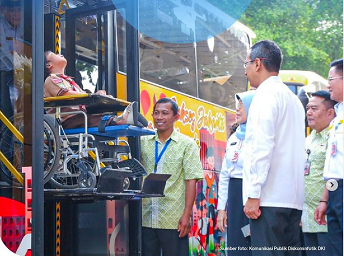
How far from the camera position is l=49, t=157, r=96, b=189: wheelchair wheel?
4.62 meters

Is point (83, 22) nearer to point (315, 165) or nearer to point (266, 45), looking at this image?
point (266, 45)

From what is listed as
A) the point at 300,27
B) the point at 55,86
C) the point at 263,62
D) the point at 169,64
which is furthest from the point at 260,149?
the point at 300,27

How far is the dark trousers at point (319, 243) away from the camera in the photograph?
525cm

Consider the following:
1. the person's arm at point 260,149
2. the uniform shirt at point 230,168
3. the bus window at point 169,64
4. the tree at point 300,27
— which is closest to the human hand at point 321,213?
the uniform shirt at point 230,168

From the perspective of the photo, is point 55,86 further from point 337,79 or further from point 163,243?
point 337,79

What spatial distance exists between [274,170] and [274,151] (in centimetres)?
12

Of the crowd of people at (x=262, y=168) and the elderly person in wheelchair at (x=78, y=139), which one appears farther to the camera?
the elderly person in wheelchair at (x=78, y=139)

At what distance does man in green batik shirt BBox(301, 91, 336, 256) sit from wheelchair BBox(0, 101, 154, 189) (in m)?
1.51

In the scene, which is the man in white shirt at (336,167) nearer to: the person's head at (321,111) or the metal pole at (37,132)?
the person's head at (321,111)

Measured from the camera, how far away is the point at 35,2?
368 cm

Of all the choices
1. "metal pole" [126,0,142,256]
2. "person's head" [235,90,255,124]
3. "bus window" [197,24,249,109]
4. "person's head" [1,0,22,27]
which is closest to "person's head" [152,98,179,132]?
"metal pole" [126,0,142,256]

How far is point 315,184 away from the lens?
536 centimetres

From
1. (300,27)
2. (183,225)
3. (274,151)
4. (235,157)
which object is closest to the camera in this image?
(274,151)

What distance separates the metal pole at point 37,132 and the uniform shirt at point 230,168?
6.50 feet
